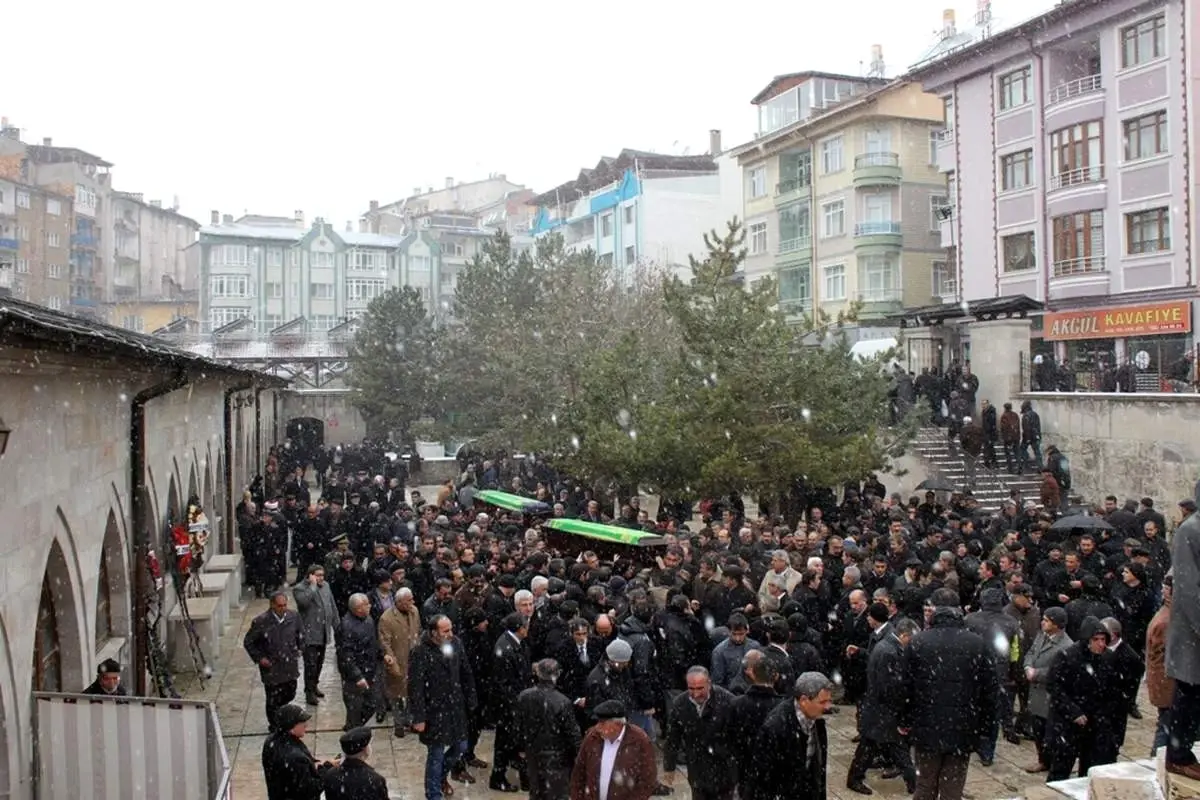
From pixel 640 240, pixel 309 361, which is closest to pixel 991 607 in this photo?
pixel 309 361

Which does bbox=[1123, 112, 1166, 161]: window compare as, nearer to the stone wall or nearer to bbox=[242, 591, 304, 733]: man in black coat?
the stone wall

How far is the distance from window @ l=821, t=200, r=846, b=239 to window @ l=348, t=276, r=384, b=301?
135 feet

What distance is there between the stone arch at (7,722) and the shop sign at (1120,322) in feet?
88.2

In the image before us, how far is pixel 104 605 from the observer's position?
11.0 metres

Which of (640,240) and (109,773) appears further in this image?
(640,240)

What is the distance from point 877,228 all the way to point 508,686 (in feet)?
115

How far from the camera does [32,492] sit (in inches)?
306

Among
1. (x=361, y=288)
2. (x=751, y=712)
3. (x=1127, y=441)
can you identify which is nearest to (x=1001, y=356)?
(x=1127, y=441)

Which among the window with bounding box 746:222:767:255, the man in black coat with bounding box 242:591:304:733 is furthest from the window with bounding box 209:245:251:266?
the man in black coat with bounding box 242:591:304:733

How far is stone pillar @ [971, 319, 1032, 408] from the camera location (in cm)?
2336

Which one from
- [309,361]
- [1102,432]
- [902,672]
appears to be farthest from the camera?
[309,361]

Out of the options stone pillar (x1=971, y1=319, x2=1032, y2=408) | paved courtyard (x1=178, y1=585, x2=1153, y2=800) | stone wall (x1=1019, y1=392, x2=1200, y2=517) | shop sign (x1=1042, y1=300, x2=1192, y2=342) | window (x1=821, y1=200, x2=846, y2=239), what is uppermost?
window (x1=821, y1=200, x2=846, y2=239)

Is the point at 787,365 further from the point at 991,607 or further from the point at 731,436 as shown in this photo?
the point at 991,607

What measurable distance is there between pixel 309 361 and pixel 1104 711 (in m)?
44.1
